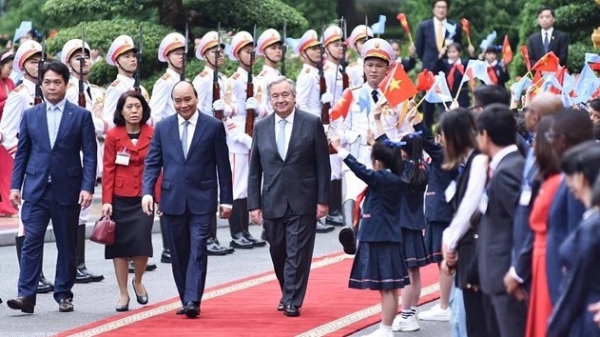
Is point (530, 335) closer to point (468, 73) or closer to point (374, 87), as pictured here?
point (374, 87)

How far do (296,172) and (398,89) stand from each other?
102 cm

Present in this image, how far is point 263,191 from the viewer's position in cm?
1264

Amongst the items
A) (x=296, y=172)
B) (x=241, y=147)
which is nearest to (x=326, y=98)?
(x=241, y=147)

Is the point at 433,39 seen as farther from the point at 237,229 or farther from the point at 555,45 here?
the point at 237,229

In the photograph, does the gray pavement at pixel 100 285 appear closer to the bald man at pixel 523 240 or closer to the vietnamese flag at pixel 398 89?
the vietnamese flag at pixel 398 89

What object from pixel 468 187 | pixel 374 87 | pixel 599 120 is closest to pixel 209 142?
pixel 374 87

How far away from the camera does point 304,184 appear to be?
40.9ft

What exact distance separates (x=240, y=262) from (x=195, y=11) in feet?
17.0

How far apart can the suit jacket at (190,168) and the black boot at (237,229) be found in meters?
3.92

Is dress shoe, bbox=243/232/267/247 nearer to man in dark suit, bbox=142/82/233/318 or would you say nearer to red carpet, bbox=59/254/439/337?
red carpet, bbox=59/254/439/337

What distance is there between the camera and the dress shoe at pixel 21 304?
489 inches

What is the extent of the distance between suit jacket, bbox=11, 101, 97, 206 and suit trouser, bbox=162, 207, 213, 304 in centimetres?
71

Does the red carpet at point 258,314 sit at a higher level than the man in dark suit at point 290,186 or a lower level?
lower

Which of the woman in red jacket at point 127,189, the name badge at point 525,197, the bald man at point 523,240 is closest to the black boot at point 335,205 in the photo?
the woman in red jacket at point 127,189
